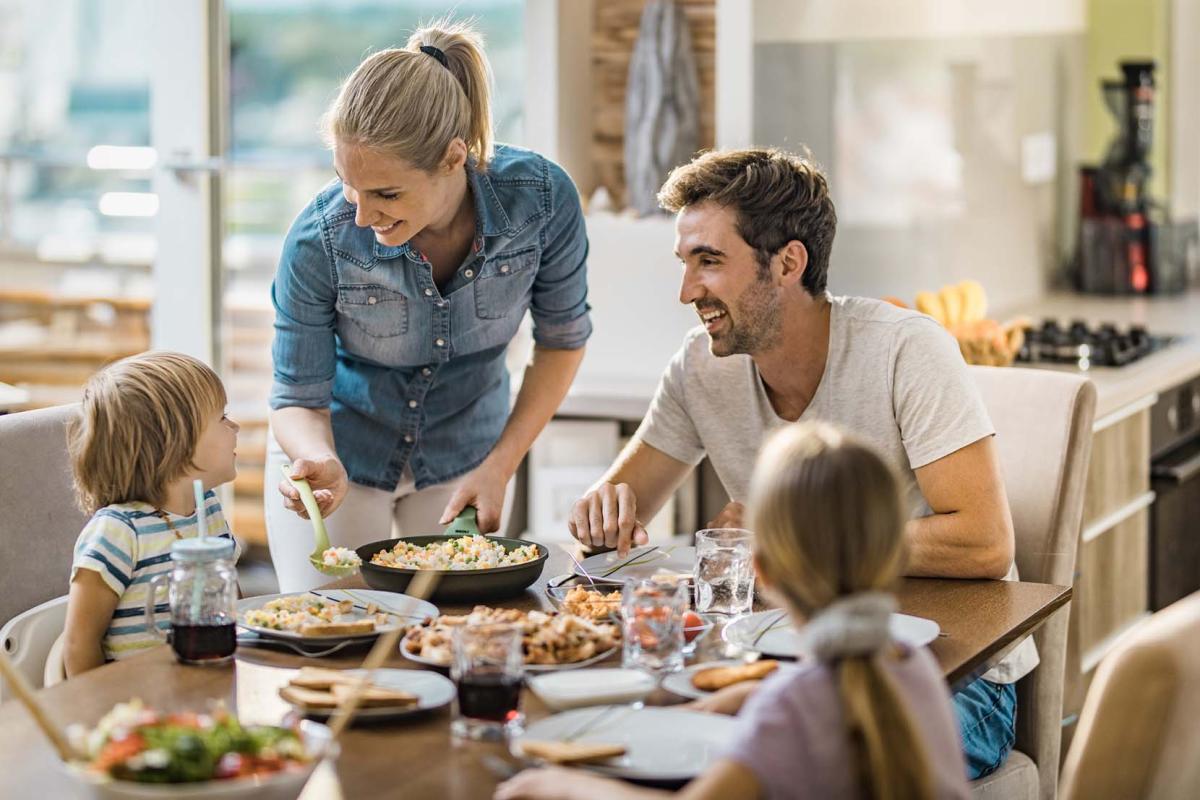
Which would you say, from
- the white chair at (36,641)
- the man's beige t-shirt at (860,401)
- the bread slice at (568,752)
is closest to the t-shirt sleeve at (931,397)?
the man's beige t-shirt at (860,401)

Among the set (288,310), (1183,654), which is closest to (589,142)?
(288,310)

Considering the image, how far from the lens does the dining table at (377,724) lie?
54.1 inches

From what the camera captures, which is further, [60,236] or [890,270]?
[60,236]

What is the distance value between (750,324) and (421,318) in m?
0.55

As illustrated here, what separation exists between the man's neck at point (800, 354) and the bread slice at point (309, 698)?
0.95 meters

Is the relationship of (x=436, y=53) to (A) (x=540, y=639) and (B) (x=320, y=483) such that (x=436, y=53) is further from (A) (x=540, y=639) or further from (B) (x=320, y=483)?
(A) (x=540, y=639)

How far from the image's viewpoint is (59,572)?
211cm

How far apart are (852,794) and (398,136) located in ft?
4.21

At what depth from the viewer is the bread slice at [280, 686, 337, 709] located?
1503 mm

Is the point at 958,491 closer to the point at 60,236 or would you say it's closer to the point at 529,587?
the point at 529,587

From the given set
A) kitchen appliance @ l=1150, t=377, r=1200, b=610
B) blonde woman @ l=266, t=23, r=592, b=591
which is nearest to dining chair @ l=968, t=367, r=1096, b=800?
blonde woman @ l=266, t=23, r=592, b=591

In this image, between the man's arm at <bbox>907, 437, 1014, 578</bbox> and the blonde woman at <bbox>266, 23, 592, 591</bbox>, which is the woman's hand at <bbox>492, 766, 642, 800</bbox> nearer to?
the man's arm at <bbox>907, 437, 1014, 578</bbox>

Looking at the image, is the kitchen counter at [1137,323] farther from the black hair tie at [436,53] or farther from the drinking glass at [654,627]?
the drinking glass at [654,627]

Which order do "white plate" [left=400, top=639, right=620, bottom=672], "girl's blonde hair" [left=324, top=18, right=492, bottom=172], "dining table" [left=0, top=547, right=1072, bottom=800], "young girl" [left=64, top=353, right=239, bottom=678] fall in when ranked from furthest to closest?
"girl's blonde hair" [left=324, top=18, right=492, bottom=172] < "young girl" [left=64, top=353, right=239, bottom=678] < "white plate" [left=400, top=639, right=620, bottom=672] < "dining table" [left=0, top=547, right=1072, bottom=800]
